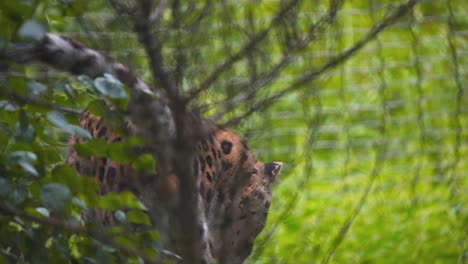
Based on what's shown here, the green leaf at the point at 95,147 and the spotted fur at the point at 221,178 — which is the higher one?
the green leaf at the point at 95,147

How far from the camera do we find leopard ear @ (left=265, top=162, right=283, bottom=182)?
7.53 feet

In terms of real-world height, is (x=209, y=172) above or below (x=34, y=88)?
below

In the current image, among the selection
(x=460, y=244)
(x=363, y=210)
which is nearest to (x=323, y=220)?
(x=363, y=210)

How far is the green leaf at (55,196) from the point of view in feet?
4.14

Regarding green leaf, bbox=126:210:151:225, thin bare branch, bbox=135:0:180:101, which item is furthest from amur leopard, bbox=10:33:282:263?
thin bare branch, bbox=135:0:180:101

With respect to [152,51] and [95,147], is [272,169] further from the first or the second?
[152,51]

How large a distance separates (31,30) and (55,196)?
23cm

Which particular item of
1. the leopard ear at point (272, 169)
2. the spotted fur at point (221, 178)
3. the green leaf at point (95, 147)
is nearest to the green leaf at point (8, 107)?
the green leaf at point (95, 147)

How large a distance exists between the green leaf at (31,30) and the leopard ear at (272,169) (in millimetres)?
1098

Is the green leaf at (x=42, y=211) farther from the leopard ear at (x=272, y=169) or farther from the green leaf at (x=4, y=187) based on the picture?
the leopard ear at (x=272, y=169)

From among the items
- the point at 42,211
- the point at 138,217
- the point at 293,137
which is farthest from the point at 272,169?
the point at 293,137

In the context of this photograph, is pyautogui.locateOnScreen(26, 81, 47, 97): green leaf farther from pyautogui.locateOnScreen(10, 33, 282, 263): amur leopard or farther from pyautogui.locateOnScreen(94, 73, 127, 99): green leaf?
pyautogui.locateOnScreen(10, 33, 282, 263): amur leopard

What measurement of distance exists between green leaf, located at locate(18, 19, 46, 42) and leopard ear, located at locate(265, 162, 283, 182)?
1098 millimetres

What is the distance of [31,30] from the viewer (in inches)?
48.0
